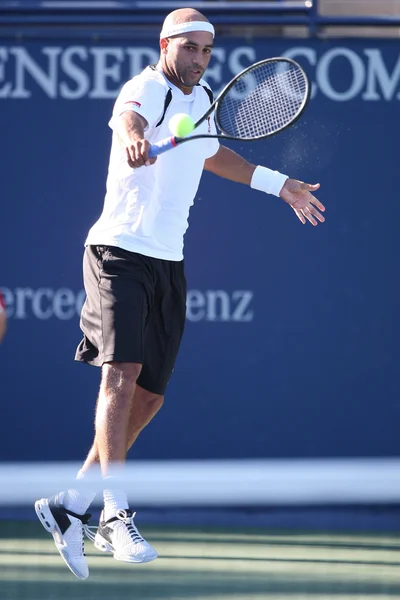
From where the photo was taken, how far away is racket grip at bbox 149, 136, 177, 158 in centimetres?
353

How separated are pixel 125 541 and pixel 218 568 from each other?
2.75ft

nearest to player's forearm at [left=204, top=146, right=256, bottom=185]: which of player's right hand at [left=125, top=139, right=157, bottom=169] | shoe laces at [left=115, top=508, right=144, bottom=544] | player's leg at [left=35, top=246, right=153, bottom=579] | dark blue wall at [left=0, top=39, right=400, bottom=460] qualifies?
player's leg at [left=35, top=246, right=153, bottom=579]

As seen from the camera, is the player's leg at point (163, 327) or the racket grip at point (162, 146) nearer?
the racket grip at point (162, 146)

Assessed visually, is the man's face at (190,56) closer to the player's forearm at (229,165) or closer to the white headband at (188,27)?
the white headband at (188,27)

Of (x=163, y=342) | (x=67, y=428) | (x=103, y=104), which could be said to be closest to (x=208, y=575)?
(x=163, y=342)

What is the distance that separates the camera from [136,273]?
383cm

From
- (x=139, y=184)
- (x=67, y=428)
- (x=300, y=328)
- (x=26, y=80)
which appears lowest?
(x=67, y=428)

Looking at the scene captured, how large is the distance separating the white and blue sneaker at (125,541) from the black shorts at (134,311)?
478 mm

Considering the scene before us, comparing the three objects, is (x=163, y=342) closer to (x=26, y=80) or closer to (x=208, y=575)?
(x=208, y=575)

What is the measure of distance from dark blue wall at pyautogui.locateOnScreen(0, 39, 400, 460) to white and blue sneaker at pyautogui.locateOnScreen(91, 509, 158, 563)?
5.42ft

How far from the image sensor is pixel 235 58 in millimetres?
5266

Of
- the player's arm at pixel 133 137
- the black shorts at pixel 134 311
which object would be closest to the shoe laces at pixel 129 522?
the black shorts at pixel 134 311

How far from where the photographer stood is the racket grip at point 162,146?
139 inches

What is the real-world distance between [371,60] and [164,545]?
2200 mm
